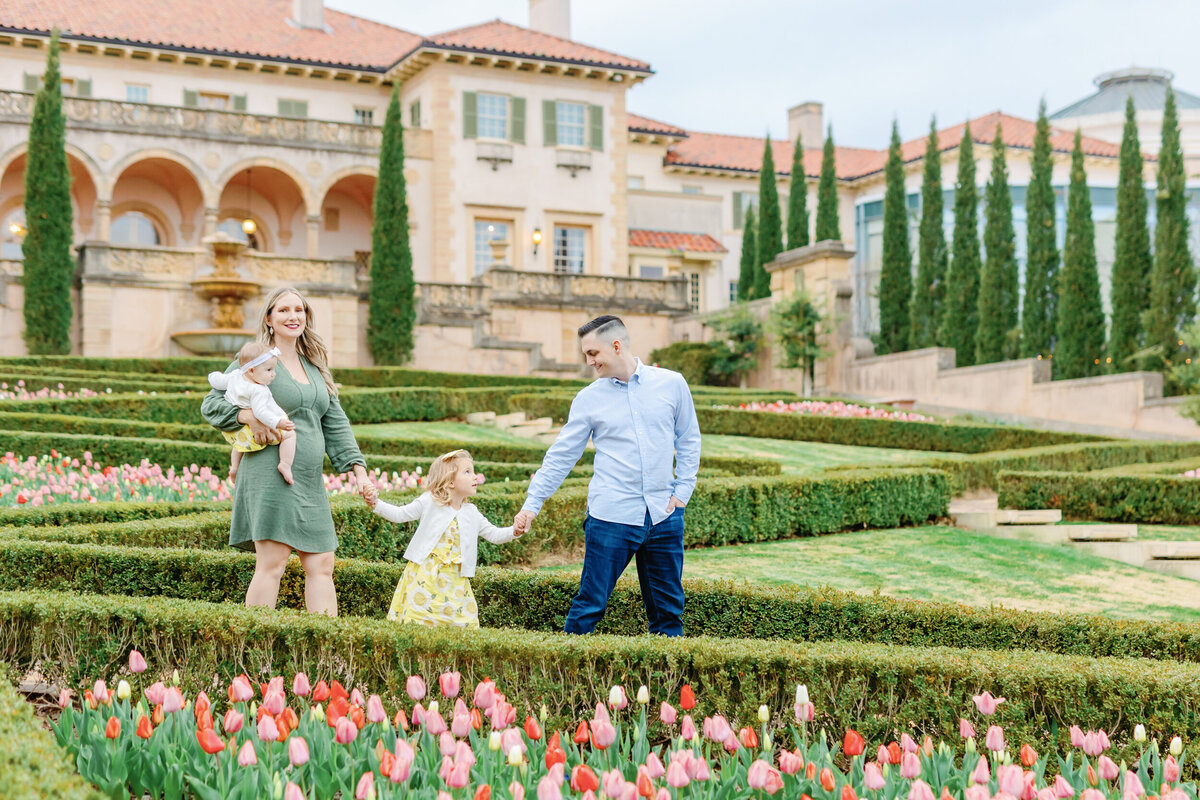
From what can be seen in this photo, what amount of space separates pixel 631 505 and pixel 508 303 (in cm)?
2649

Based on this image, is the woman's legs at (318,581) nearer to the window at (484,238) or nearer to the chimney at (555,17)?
the window at (484,238)

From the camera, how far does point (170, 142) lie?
3338 cm

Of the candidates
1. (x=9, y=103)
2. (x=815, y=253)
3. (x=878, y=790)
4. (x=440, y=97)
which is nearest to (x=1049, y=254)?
(x=815, y=253)

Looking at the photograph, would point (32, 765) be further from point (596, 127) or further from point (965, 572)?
point (596, 127)

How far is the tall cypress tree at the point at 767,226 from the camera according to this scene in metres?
40.0

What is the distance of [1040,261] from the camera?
101ft

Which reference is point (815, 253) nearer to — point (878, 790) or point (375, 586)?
point (375, 586)

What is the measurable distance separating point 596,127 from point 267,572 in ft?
111

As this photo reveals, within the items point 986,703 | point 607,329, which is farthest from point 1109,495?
point 986,703

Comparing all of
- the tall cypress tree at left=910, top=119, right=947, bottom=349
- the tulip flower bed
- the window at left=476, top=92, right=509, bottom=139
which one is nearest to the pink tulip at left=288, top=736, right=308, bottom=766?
the tulip flower bed

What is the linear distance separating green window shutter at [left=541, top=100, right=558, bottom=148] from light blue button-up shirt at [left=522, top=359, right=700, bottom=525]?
107ft

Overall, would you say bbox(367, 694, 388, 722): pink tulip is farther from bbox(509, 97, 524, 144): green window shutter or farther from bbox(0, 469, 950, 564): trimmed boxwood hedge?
bbox(509, 97, 524, 144): green window shutter

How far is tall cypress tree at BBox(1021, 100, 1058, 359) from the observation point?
98.8 feet

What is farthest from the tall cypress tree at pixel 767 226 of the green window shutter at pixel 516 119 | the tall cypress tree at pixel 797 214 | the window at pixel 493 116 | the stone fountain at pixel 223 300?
the stone fountain at pixel 223 300
